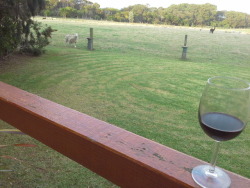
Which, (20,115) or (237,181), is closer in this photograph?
(237,181)

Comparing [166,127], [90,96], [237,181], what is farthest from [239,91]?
[90,96]

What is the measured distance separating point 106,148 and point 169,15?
59801 millimetres

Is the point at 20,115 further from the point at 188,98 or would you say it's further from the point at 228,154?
the point at 188,98

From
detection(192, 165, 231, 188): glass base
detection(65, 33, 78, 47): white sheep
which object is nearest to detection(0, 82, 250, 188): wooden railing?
detection(192, 165, 231, 188): glass base

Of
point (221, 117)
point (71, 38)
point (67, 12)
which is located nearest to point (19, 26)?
point (71, 38)

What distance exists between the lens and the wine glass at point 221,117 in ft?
1.69

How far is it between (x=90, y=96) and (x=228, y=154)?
2518mm

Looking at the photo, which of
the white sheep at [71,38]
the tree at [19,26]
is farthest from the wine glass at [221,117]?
the white sheep at [71,38]

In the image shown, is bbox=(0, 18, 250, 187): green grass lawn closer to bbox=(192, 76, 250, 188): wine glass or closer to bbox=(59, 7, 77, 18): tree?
bbox=(192, 76, 250, 188): wine glass

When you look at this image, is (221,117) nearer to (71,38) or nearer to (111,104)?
(111,104)

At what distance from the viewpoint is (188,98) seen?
15.0 ft

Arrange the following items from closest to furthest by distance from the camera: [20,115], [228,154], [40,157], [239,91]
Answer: [239,91] → [20,115] → [40,157] → [228,154]

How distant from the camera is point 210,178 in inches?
20.8

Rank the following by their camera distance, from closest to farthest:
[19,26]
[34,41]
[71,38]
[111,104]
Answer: [111,104] < [19,26] < [34,41] < [71,38]
